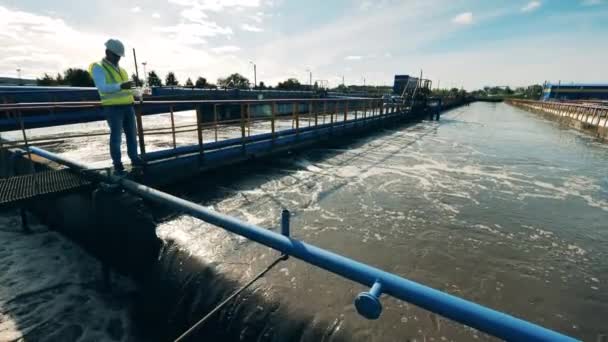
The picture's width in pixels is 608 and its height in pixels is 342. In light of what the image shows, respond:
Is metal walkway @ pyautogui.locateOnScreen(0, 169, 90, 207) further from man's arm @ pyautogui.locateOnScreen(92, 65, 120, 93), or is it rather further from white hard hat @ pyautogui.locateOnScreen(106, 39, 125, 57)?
white hard hat @ pyautogui.locateOnScreen(106, 39, 125, 57)

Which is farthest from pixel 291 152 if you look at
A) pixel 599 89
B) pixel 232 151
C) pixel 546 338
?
pixel 599 89

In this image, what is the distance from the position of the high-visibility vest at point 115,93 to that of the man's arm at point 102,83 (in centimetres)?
4

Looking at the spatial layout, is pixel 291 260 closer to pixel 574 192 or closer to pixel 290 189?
pixel 290 189

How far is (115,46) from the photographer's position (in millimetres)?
3779

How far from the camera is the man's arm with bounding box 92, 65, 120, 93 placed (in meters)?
3.72

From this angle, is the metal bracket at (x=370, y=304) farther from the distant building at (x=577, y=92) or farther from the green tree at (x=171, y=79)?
the distant building at (x=577, y=92)

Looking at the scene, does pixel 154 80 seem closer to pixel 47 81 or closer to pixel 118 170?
pixel 47 81

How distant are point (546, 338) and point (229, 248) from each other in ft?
11.0

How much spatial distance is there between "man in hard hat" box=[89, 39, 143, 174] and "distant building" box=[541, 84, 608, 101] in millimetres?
79744

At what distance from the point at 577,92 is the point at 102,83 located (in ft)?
292

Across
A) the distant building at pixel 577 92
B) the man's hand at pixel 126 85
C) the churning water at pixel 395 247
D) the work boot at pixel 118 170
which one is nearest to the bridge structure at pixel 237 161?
the work boot at pixel 118 170

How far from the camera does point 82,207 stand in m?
4.46

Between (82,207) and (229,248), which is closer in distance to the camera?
(229,248)

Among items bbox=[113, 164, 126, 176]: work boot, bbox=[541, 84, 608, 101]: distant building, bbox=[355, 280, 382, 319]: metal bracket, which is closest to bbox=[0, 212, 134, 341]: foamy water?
bbox=[113, 164, 126, 176]: work boot
